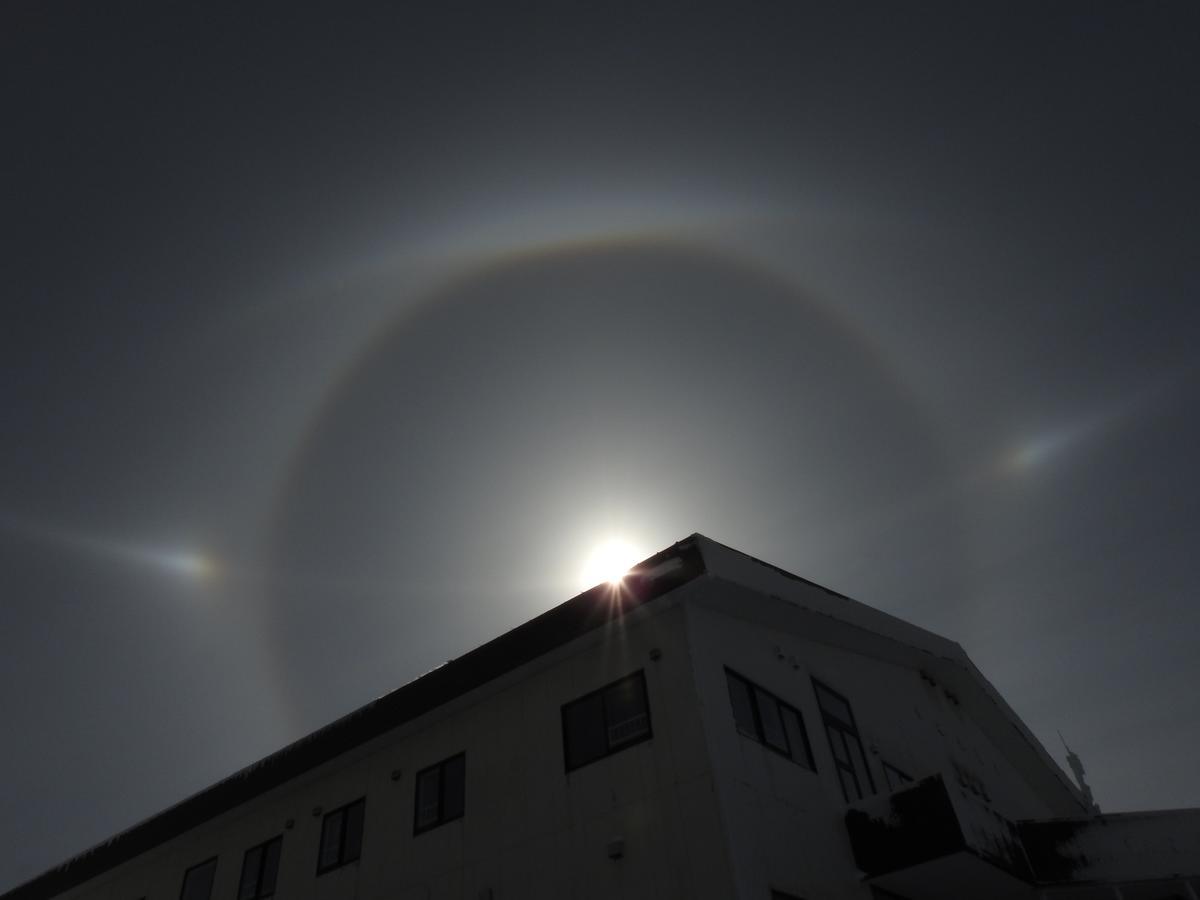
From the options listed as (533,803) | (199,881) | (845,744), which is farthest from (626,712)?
(199,881)

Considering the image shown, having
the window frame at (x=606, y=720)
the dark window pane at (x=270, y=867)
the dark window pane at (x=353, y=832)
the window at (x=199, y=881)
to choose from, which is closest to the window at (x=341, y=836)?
the dark window pane at (x=353, y=832)

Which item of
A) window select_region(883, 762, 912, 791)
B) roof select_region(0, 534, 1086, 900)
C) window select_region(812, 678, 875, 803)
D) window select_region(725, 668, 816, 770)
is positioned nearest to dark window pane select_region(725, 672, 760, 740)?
window select_region(725, 668, 816, 770)

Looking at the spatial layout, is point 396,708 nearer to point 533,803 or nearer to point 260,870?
point 533,803

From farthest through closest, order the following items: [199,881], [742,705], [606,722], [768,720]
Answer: [199,881]
[768,720]
[606,722]
[742,705]

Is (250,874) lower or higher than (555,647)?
lower

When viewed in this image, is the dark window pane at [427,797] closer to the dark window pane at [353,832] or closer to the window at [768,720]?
the dark window pane at [353,832]

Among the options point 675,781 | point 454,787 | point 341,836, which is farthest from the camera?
point 341,836
